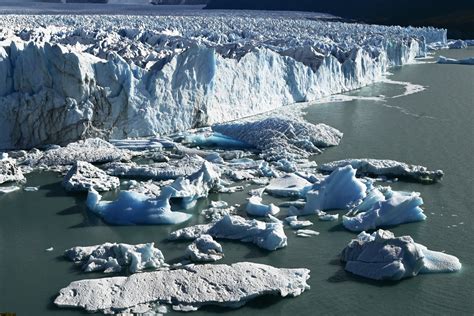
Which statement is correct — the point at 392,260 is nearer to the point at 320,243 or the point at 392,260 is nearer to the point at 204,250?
the point at 320,243

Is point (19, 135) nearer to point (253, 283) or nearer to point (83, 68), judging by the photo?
point (83, 68)

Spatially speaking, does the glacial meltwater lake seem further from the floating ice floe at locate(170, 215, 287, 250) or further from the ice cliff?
the ice cliff

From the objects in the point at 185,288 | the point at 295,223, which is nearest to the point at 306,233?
the point at 295,223

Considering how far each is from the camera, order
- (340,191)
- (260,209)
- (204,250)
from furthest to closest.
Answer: (340,191), (260,209), (204,250)

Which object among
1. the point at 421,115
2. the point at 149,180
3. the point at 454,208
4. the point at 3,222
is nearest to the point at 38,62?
the point at 149,180

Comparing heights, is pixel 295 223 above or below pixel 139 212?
below

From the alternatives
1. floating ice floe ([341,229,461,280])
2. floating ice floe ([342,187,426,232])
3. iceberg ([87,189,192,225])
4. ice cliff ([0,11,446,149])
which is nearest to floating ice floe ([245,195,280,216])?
iceberg ([87,189,192,225])

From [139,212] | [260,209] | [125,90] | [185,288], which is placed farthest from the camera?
[125,90]
